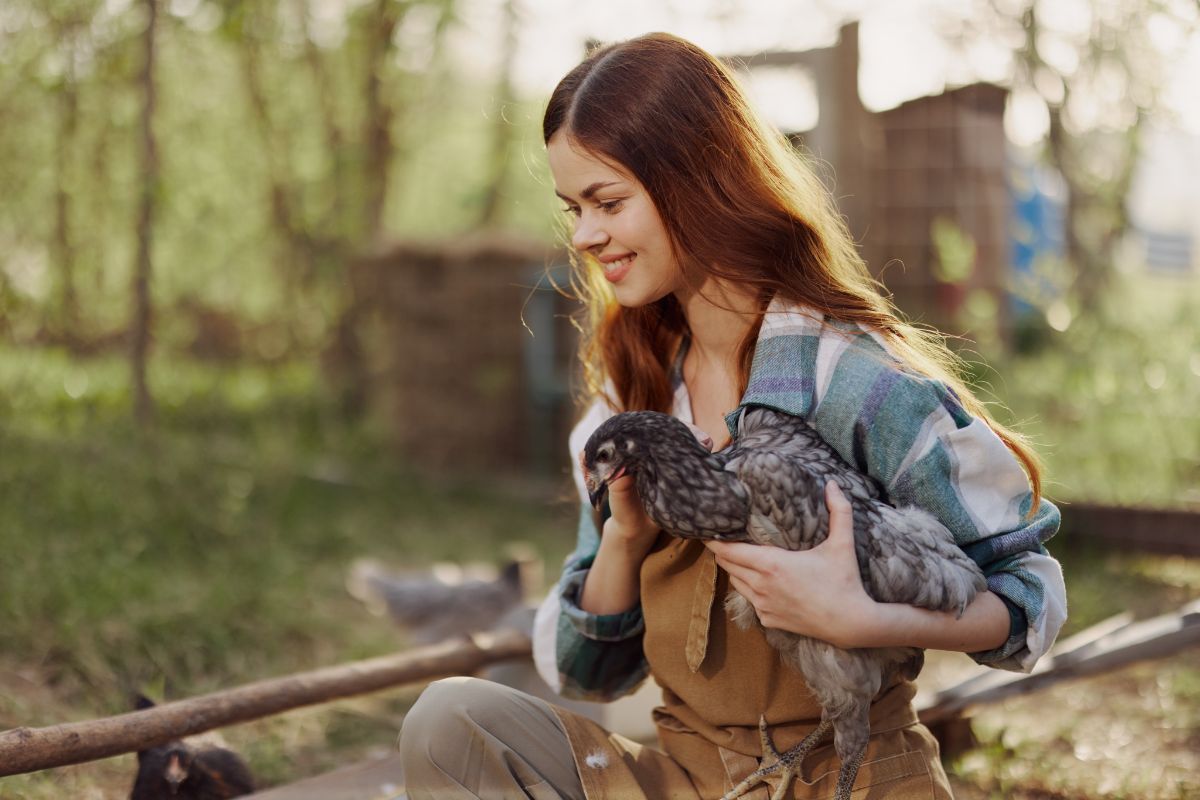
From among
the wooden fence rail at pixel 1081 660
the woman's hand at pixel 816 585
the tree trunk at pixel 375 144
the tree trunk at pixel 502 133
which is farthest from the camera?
the tree trunk at pixel 502 133

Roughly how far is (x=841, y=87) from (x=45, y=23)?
12.4ft

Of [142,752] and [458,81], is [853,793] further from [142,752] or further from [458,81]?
[458,81]

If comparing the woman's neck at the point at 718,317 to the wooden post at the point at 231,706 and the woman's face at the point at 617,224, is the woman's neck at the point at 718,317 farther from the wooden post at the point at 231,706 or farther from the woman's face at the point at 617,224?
the wooden post at the point at 231,706

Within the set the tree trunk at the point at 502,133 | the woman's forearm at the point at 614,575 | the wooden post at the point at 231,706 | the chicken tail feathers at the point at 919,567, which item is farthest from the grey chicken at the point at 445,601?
the tree trunk at the point at 502,133

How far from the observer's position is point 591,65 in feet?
6.27

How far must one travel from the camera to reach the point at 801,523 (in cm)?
162

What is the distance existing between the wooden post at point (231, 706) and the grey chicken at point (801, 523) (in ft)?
3.64

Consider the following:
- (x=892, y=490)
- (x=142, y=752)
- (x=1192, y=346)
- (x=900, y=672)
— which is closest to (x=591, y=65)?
(x=892, y=490)

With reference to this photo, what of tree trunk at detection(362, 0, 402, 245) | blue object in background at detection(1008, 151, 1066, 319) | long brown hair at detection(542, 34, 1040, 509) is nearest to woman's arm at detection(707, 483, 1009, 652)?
long brown hair at detection(542, 34, 1040, 509)

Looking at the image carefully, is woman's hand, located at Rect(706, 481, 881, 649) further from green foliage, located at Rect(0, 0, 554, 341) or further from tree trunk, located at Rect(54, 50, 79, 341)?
tree trunk, located at Rect(54, 50, 79, 341)

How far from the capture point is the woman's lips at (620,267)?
1.89m

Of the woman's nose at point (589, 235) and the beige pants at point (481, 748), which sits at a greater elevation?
the woman's nose at point (589, 235)

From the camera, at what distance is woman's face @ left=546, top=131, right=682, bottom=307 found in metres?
1.84

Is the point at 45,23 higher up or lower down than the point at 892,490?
higher up
